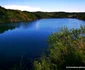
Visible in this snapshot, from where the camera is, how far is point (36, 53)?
30.2 meters

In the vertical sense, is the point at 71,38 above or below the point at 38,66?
above

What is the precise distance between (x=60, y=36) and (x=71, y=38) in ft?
4.47

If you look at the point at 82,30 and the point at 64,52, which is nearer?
the point at 64,52

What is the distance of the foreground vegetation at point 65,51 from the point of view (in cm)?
1527

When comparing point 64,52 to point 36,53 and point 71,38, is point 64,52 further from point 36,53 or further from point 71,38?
point 36,53

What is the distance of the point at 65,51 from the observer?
16.8 meters

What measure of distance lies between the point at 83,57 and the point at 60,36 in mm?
4720

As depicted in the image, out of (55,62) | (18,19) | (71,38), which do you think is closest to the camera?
(55,62)

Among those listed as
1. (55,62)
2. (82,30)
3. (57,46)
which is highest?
(82,30)

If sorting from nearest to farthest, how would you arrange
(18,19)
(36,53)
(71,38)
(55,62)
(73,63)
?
1. (73,63)
2. (55,62)
3. (71,38)
4. (36,53)
5. (18,19)

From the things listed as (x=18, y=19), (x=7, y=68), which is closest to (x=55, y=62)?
(x=7, y=68)

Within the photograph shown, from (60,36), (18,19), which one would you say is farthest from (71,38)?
(18,19)

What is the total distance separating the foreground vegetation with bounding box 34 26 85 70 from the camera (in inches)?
601

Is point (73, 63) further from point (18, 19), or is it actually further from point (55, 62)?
point (18, 19)
